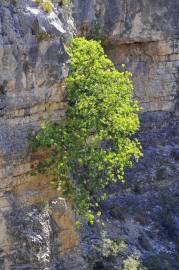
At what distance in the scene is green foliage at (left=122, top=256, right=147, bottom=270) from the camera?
61.9ft

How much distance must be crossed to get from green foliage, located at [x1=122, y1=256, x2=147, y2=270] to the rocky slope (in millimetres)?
232

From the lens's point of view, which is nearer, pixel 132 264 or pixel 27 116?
pixel 27 116

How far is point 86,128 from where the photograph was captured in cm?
1739

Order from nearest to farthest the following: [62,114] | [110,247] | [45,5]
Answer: [45,5] < [62,114] < [110,247]

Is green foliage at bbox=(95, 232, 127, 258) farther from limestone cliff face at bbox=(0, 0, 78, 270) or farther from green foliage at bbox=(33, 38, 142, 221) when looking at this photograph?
green foliage at bbox=(33, 38, 142, 221)

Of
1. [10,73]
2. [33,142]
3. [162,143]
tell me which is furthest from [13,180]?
[162,143]

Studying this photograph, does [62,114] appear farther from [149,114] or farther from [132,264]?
[149,114]

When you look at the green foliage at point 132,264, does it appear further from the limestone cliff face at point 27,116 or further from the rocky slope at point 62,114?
the limestone cliff face at point 27,116

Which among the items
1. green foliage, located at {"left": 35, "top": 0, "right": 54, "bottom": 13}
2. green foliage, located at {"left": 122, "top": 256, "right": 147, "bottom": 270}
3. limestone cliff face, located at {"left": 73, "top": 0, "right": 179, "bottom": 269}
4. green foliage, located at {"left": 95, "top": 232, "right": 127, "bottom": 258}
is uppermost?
green foliage, located at {"left": 35, "top": 0, "right": 54, "bottom": 13}

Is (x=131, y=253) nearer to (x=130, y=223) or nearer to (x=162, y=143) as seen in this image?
(x=130, y=223)

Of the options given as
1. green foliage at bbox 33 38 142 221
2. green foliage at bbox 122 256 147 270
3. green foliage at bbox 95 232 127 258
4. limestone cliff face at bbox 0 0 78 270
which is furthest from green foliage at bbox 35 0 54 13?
green foliage at bbox 122 256 147 270

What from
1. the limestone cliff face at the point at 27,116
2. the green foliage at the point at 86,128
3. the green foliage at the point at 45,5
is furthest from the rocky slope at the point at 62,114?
the green foliage at the point at 86,128

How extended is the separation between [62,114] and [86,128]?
996 mm

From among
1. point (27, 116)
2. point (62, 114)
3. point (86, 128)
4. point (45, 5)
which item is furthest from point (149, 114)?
point (45, 5)
